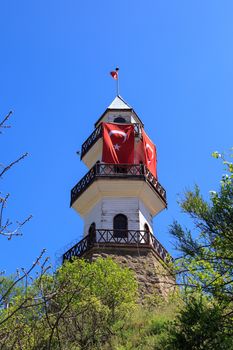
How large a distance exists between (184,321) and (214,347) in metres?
0.89

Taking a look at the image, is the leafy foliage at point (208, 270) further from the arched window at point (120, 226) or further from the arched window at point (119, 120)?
the arched window at point (119, 120)

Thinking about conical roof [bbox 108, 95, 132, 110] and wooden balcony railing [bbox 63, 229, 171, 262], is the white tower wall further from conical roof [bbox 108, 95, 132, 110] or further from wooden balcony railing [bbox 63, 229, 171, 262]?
conical roof [bbox 108, 95, 132, 110]

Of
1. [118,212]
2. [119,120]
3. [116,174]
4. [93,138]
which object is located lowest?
[118,212]

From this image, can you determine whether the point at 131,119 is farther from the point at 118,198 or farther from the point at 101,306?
the point at 101,306

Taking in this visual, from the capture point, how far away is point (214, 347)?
7.91 metres

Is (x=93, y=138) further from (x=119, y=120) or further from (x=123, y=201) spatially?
(x=123, y=201)

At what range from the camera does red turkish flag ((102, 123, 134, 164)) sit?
24.1 metres

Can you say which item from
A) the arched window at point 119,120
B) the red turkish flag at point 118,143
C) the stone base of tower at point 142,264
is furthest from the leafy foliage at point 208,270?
the arched window at point 119,120

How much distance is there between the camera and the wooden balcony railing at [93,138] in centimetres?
2570

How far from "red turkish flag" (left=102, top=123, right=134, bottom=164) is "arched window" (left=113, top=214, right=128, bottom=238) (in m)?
2.93

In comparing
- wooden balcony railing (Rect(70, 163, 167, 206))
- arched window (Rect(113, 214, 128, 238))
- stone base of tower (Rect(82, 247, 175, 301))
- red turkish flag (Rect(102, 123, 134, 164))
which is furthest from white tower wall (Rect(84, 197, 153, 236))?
red turkish flag (Rect(102, 123, 134, 164))

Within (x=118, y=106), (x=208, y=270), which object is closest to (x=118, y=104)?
(x=118, y=106)

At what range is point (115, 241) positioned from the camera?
21.3 m

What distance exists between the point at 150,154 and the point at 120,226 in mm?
5163
